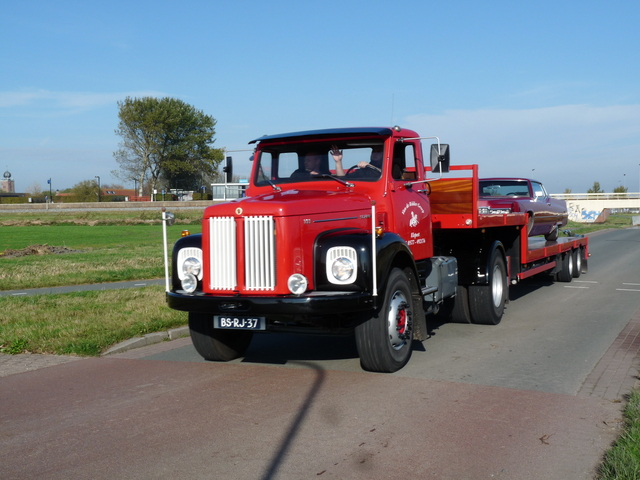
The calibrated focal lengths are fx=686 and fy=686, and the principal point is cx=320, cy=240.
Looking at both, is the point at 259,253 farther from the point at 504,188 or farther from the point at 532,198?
the point at 504,188

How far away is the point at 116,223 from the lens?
49531 mm

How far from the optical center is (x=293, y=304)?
620cm

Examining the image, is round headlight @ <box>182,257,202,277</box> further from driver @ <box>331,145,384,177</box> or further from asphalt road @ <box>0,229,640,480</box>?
driver @ <box>331,145,384,177</box>

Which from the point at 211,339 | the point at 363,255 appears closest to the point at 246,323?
the point at 211,339

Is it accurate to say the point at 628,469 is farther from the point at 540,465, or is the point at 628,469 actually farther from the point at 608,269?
the point at 608,269

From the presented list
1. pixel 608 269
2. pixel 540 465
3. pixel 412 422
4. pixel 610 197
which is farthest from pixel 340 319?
pixel 610 197

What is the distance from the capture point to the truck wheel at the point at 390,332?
6.70m

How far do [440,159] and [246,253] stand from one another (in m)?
2.57

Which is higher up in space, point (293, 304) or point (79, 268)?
point (293, 304)

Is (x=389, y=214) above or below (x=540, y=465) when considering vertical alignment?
above

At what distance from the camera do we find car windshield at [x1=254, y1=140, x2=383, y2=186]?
7.86m

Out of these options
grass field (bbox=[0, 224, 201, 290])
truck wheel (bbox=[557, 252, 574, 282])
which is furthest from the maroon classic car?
grass field (bbox=[0, 224, 201, 290])

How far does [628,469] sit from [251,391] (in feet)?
10.9

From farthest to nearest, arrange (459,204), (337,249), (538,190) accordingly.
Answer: (538,190)
(459,204)
(337,249)
